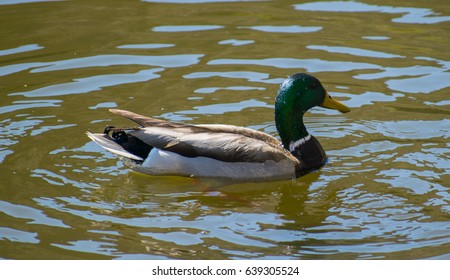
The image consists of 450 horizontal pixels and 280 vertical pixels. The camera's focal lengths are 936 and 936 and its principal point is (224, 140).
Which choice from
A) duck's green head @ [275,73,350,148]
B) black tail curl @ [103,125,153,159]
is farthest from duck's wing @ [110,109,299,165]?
duck's green head @ [275,73,350,148]

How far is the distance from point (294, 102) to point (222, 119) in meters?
1.08

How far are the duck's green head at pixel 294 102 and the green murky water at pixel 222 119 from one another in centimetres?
44

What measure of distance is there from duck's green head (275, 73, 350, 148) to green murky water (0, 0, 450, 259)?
1.45 ft

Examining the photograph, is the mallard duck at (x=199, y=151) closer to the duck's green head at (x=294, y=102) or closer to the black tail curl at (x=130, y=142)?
the black tail curl at (x=130, y=142)

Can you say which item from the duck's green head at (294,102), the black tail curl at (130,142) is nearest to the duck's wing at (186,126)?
the black tail curl at (130,142)

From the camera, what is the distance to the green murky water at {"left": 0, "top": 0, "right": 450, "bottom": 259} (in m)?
7.21

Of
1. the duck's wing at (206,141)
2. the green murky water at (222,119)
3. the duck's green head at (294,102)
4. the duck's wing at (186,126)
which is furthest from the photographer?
the duck's green head at (294,102)

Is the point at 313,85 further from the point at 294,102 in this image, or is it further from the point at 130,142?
the point at 130,142

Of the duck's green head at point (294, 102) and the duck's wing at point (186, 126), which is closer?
the duck's wing at point (186, 126)

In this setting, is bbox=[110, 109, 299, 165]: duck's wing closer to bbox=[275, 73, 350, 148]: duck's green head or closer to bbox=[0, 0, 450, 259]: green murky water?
bbox=[0, 0, 450, 259]: green murky water

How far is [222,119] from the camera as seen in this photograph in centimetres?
985

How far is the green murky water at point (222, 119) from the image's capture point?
721cm

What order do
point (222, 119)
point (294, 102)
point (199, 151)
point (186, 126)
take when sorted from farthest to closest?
point (222, 119), point (294, 102), point (186, 126), point (199, 151)

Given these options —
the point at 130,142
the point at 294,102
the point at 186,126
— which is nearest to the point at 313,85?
the point at 294,102
